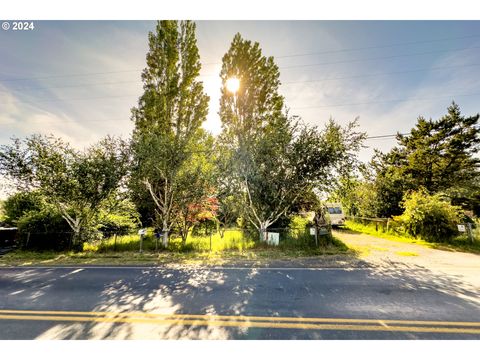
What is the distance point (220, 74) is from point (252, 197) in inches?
382

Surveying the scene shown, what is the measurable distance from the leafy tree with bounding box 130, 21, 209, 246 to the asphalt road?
6277mm

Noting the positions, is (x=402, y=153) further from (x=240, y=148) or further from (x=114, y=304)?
(x=114, y=304)

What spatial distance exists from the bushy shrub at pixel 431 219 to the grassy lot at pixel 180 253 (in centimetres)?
692

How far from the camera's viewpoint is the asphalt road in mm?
3980

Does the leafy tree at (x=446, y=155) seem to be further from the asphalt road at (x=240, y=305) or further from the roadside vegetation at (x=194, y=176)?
the asphalt road at (x=240, y=305)

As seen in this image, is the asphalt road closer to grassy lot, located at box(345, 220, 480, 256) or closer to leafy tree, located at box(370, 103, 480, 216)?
grassy lot, located at box(345, 220, 480, 256)

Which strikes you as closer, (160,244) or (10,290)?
(10,290)

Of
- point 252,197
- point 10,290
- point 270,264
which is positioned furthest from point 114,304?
point 252,197

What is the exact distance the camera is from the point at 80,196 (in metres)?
12.1

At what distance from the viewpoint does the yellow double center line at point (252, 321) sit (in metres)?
4.05

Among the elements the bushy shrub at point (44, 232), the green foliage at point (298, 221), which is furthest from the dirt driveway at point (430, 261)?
the bushy shrub at point (44, 232)

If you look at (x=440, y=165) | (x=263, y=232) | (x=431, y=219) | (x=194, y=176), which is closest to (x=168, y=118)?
(x=194, y=176)

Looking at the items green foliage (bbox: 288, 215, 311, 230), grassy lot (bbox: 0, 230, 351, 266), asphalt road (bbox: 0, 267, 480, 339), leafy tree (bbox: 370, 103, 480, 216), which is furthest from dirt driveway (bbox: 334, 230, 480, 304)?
leafy tree (bbox: 370, 103, 480, 216)

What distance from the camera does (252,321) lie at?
436 cm
